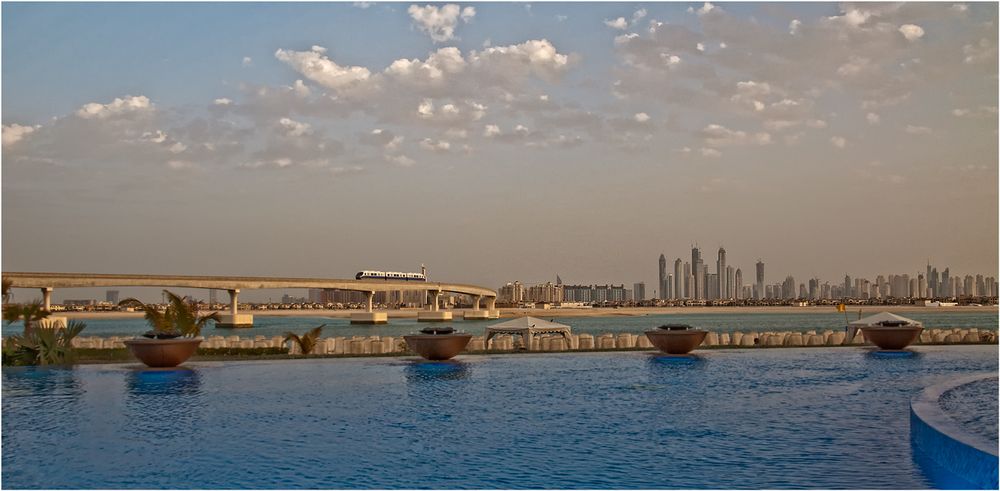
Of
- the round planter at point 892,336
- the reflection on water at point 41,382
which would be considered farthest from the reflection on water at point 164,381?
the round planter at point 892,336

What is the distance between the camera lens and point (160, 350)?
23.8 m

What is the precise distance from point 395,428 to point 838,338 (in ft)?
79.8

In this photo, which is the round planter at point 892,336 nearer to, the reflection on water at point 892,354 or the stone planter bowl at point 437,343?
the reflection on water at point 892,354

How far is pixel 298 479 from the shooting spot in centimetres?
1113

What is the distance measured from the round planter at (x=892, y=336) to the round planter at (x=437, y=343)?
14.5 meters

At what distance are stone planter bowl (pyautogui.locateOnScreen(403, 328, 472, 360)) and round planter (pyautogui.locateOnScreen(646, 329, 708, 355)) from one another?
6.49 metres

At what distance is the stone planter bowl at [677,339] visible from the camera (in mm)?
28141

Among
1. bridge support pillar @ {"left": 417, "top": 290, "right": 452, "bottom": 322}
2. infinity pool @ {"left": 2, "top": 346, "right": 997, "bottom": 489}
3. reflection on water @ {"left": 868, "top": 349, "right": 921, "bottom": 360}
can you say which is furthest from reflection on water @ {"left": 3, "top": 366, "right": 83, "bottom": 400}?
bridge support pillar @ {"left": 417, "top": 290, "right": 452, "bottom": 322}

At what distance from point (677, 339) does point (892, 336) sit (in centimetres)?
804

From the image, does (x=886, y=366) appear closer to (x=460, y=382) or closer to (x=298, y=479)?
(x=460, y=382)

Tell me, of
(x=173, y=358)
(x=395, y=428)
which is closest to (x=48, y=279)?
(x=173, y=358)

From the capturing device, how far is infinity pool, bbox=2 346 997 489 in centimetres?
1126

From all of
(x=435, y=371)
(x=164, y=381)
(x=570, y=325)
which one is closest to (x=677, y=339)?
(x=435, y=371)

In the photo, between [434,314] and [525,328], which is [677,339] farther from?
[434,314]
